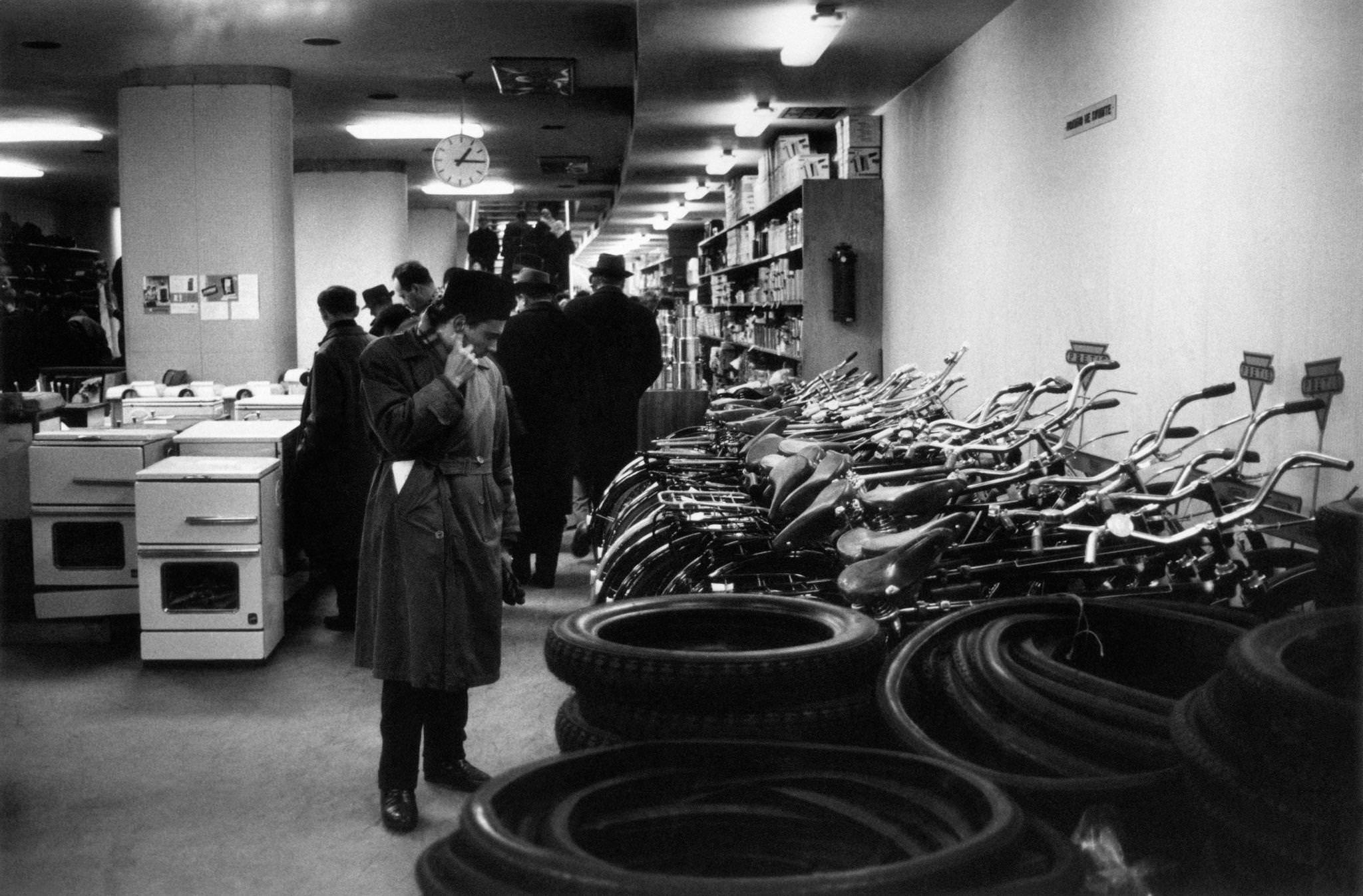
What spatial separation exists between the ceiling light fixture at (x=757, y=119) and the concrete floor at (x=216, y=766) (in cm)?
406

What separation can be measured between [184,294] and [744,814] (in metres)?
8.61

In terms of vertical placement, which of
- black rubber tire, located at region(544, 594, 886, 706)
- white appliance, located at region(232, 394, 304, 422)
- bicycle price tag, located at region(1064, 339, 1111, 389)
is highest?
bicycle price tag, located at region(1064, 339, 1111, 389)

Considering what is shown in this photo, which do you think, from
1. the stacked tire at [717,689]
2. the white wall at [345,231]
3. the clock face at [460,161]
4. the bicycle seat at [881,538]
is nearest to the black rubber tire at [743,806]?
the stacked tire at [717,689]

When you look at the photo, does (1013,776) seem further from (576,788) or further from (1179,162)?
(1179,162)

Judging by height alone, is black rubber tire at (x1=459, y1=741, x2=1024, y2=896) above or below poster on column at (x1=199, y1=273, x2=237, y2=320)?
below

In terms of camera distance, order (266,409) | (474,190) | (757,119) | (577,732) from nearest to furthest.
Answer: (577,732), (266,409), (757,119), (474,190)

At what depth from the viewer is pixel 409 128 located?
12211 millimetres

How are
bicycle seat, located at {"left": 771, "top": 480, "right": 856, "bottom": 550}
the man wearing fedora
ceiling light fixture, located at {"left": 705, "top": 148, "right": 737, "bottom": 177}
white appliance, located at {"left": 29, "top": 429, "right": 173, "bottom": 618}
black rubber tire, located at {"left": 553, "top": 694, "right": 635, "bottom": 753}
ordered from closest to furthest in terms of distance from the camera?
black rubber tire, located at {"left": 553, "top": 694, "right": 635, "bottom": 753} → bicycle seat, located at {"left": 771, "top": 480, "right": 856, "bottom": 550} → white appliance, located at {"left": 29, "top": 429, "right": 173, "bottom": 618} → the man wearing fedora → ceiling light fixture, located at {"left": 705, "top": 148, "right": 737, "bottom": 177}

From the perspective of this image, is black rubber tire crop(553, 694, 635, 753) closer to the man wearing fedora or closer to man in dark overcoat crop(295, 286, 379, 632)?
man in dark overcoat crop(295, 286, 379, 632)

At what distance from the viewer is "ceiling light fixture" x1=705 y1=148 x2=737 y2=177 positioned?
11434 mm

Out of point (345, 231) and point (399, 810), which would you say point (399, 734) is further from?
point (345, 231)

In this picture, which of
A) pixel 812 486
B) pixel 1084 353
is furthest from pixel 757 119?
pixel 812 486

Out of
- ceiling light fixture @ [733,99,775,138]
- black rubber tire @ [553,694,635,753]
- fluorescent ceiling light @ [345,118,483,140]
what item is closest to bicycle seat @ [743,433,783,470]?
black rubber tire @ [553,694,635,753]

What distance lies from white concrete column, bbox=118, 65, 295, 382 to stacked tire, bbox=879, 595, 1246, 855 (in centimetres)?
793
